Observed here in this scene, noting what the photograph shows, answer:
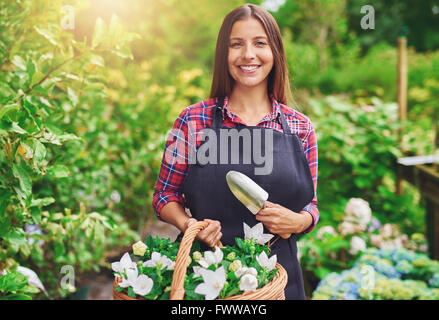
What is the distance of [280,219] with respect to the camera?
1.28 meters

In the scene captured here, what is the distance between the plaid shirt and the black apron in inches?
2.0

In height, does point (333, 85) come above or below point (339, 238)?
above

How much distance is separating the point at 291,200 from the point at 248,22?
0.63 m

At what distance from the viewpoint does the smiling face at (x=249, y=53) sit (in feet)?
4.44

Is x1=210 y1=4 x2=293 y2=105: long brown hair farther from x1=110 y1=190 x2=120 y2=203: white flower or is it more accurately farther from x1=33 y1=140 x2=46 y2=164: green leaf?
x1=110 y1=190 x2=120 y2=203: white flower

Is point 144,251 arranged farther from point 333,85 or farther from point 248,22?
point 333,85

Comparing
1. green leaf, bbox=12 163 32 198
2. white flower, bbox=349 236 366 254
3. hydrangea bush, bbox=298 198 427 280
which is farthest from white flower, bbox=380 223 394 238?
green leaf, bbox=12 163 32 198

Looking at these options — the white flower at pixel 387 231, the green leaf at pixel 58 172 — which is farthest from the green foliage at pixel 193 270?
the white flower at pixel 387 231

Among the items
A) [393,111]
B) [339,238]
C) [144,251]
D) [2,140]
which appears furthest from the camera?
[393,111]

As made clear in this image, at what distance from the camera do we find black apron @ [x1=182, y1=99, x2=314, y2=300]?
4.34 feet

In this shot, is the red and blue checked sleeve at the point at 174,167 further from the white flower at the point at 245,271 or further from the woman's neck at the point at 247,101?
the white flower at the point at 245,271
